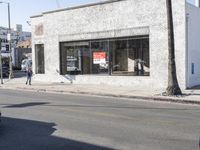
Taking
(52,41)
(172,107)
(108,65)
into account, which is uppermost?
(52,41)

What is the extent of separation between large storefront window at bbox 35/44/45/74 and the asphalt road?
1490cm

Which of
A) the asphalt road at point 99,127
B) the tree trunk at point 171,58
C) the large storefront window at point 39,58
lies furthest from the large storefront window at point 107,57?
the asphalt road at point 99,127

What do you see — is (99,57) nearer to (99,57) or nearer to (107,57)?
(99,57)

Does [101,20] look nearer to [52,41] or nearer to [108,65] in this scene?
[108,65]

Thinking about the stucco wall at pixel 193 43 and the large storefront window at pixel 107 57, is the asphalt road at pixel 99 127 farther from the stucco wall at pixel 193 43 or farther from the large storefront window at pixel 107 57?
the large storefront window at pixel 107 57

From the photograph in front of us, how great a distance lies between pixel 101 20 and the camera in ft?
79.3

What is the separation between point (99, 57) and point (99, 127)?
15.0 m

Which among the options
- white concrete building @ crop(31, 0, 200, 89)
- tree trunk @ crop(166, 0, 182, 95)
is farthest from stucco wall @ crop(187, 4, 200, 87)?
tree trunk @ crop(166, 0, 182, 95)

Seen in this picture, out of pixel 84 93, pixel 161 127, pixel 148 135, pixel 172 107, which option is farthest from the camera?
pixel 84 93

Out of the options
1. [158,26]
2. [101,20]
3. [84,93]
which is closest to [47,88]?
[84,93]

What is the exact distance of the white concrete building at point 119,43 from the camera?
69.5 ft

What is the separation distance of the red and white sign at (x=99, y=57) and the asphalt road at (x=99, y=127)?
33.5 feet

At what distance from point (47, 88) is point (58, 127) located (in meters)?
13.4

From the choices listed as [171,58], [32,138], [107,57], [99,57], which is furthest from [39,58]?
[32,138]
